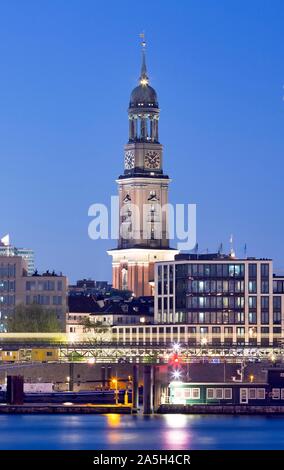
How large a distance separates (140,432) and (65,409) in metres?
21.1

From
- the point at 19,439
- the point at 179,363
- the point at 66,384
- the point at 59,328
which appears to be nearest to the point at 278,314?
the point at 59,328

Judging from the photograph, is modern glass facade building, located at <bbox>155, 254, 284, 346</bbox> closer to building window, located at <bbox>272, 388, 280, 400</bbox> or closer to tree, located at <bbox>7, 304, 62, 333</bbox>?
tree, located at <bbox>7, 304, 62, 333</bbox>

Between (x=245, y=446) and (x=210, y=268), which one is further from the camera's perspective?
(x=210, y=268)

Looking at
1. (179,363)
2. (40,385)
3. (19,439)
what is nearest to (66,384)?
(40,385)

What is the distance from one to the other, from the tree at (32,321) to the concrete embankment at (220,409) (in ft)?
179

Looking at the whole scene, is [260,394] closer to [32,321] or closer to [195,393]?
[195,393]

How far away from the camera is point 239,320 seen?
7697 inches

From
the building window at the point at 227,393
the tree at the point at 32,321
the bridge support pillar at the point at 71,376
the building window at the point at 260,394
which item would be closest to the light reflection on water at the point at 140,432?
the building window at the point at 260,394

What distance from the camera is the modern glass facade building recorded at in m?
193

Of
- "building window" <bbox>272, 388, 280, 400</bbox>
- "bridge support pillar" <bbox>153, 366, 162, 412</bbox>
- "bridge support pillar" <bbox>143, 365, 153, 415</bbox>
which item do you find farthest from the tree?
"bridge support pillar" <bbox>143, 365, 153, 415</bbox>
